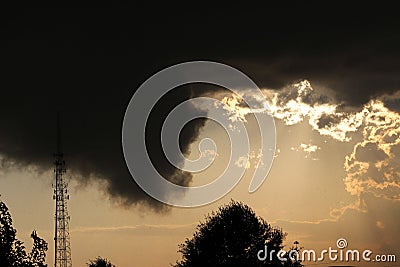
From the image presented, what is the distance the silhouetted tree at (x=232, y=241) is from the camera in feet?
396

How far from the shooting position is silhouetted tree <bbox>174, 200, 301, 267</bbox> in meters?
121

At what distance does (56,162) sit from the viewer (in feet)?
392

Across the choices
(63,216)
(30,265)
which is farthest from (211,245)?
(30,265)

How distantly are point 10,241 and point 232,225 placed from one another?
64.5m

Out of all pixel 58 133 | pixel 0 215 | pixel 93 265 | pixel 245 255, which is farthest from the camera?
pixel 93 265

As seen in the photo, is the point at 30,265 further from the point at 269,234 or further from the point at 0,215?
the point at 269,234

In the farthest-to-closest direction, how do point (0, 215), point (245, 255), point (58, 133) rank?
point (245, 255), point (58, 133), point (0, 215)

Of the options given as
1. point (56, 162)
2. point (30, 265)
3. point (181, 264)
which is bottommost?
point (30, 265)

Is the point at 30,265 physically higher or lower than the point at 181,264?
lower

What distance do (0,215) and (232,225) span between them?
65.3 metres

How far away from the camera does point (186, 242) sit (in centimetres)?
12606

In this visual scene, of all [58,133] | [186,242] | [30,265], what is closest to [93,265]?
[186,242]

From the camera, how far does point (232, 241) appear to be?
399 feet

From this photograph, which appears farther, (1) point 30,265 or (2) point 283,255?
(2) point 283,255
